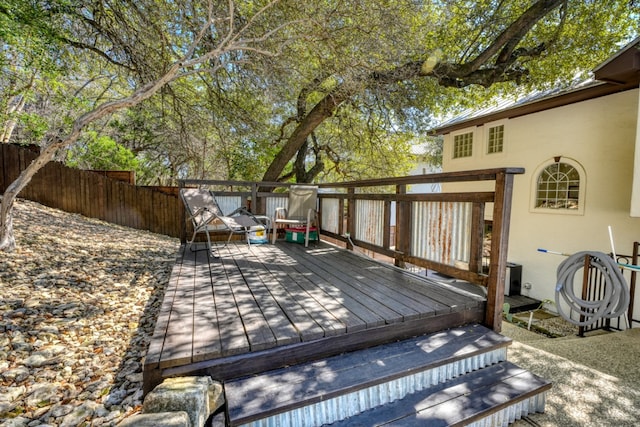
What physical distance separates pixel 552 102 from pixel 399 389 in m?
7.86

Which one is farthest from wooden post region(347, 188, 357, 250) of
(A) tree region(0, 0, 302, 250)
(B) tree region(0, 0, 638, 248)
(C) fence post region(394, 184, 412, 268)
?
(A) tree region(0, 0, 302, 250)

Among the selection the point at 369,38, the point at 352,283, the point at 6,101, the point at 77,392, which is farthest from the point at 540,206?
the point at 6,101

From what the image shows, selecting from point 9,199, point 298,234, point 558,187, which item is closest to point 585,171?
point 558,187

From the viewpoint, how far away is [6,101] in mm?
6699

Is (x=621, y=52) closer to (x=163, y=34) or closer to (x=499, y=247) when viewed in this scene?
(x=499, y=247)

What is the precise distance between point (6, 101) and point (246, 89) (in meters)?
5.42

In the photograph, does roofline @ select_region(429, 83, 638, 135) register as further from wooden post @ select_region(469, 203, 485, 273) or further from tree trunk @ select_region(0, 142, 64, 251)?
tree trunk @ select_region(0, 142, 64, 251)

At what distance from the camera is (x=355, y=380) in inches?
68.0

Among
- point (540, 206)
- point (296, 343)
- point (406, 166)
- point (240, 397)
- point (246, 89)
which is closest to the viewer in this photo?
point (240, 397)

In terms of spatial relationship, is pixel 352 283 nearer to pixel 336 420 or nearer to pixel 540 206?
pixel 336 420

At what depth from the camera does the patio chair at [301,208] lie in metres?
5.18

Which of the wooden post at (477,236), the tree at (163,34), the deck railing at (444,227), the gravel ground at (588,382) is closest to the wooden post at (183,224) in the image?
the deck railing at (444,227)

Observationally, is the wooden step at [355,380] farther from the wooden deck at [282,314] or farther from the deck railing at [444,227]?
the deck railing at [444,227]

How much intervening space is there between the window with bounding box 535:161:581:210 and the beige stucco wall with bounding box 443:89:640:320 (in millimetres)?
186
